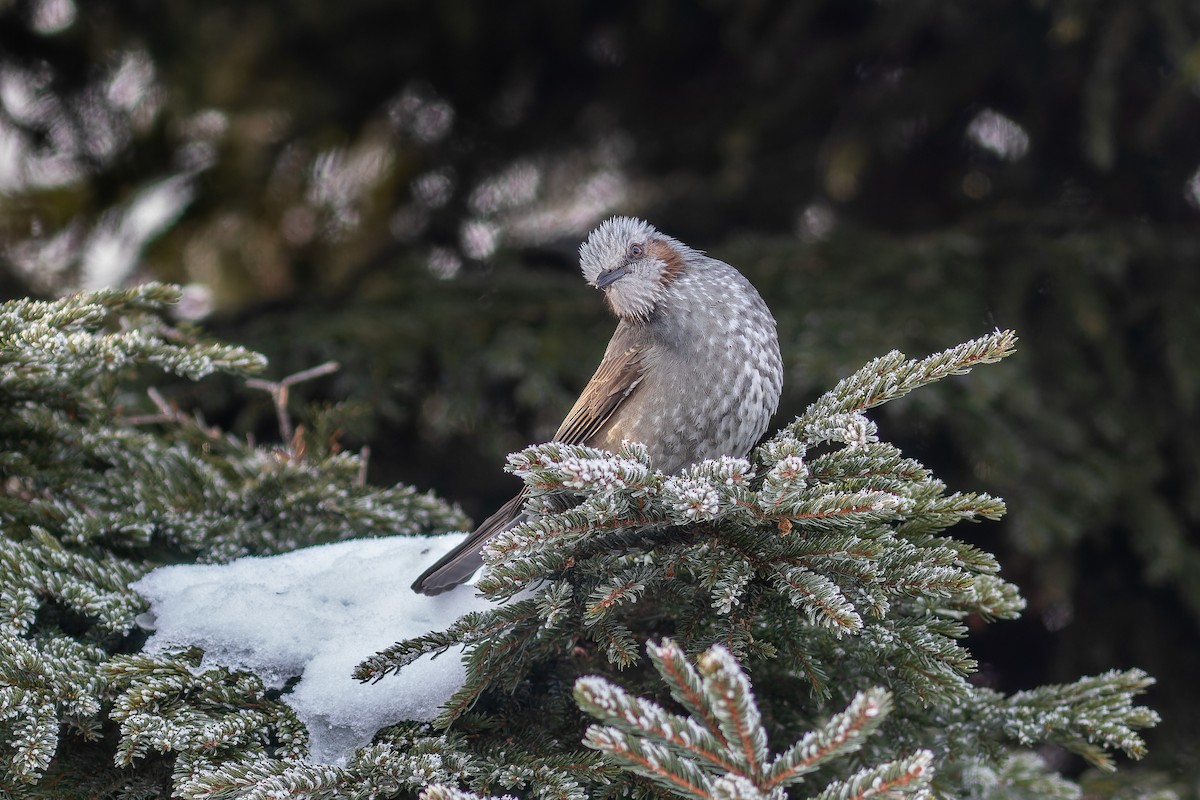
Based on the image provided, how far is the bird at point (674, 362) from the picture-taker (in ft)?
8.31

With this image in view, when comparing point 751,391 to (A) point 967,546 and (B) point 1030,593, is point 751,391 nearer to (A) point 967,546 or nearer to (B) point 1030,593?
(A) point 967,546

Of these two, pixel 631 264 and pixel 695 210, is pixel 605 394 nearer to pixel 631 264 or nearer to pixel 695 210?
pixel 631 264

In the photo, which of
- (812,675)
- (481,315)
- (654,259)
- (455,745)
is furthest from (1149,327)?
(455,745)

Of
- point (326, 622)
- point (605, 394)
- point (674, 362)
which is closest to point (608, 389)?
point (605, 394)

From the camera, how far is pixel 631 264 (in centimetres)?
288

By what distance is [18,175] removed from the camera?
449cm

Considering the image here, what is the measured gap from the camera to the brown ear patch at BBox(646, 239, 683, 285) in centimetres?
285

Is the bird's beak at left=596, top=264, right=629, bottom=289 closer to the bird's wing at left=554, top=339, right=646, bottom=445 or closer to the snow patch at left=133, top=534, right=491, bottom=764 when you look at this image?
the bird's wing at left=554, top=339, right=646, bottom=445

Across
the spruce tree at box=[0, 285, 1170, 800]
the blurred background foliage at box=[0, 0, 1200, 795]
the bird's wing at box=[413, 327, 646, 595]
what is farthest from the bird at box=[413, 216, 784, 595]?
the blurred background foliage at box=[0, 0, 1200, 795]

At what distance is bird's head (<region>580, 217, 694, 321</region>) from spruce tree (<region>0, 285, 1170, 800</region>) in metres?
1.01

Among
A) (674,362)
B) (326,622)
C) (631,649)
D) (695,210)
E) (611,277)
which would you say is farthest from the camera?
(695,210)

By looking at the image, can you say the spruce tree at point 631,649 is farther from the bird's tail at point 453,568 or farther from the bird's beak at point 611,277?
the bird's beak at point 611,277

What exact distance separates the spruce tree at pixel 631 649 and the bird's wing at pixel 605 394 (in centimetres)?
77

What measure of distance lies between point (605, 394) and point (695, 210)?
2.46 m
